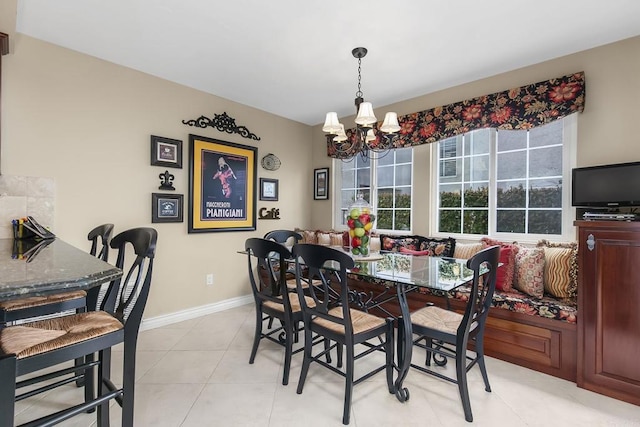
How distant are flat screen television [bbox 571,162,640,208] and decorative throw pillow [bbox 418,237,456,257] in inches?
40.4

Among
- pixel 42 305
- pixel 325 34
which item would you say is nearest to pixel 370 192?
pixel 325 34

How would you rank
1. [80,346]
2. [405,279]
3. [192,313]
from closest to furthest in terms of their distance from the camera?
[80,346]
[405,279]
[192,313]

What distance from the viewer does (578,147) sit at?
8.46 feet

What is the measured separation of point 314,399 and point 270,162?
2954 mm

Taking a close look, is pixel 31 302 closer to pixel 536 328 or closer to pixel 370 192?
pixel 536 328

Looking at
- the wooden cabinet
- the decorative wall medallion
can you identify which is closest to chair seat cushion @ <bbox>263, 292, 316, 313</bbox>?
the decorative wall medallion

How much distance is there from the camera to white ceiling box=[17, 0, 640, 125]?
2051 mm

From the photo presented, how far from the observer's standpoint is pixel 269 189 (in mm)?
4156

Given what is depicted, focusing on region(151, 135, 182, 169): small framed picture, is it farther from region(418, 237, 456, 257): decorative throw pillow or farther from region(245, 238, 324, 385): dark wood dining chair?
region(418, 237, 456, 257): decorative throw pillow

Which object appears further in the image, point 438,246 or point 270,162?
point 270,162

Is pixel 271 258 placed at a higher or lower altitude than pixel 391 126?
lower

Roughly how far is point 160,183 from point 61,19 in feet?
4.76

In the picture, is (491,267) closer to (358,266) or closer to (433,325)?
(433,325)

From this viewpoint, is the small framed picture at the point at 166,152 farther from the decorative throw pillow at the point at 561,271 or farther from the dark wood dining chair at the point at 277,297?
the decorative throw pillow at the point at 561,271
